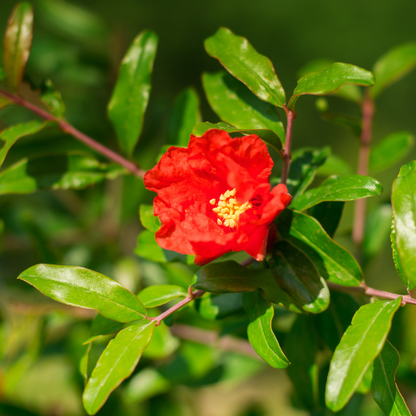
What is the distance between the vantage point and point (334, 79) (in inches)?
17.9

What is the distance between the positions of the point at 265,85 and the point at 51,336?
1.06 metres

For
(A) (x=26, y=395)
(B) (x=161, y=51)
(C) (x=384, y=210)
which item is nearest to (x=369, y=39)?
(B) (x=161, y=51)

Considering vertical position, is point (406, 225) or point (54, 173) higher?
point (406, 225)

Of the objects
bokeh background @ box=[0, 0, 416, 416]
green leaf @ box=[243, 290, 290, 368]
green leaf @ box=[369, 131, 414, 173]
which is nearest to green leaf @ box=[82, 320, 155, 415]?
green leaf @ box=[243, 290, 290, 368]

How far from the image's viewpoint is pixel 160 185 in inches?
19.2

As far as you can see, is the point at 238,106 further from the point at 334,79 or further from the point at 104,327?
the point at 104,327

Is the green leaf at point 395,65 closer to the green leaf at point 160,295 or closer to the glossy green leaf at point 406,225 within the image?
the glossy green leaf at point 406,225

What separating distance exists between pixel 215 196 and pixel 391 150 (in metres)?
0.48

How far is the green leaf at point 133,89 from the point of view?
2.08 feet

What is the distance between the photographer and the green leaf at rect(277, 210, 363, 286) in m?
0.49

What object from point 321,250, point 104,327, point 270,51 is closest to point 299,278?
point 321,250

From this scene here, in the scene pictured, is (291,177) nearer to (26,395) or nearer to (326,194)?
(326,194)

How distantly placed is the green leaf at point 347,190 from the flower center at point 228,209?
0.28ft

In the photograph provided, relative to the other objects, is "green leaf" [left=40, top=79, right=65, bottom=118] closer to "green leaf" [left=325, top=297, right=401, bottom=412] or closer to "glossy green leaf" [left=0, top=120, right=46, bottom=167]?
"glossy green leaf" [left=0, top=120, right=46, bottom=167]
